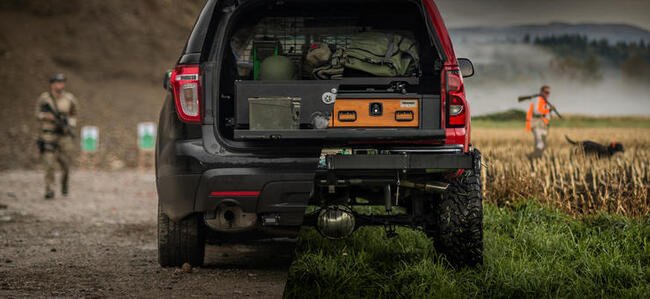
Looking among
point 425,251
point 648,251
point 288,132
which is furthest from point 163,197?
point 648,251

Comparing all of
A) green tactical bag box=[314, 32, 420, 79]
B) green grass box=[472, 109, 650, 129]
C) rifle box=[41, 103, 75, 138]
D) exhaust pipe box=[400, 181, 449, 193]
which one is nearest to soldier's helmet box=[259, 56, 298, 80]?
green tactical bag box=[314, 32, 420, 79]

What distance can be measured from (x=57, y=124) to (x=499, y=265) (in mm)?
9583

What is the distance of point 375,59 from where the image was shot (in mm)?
5043

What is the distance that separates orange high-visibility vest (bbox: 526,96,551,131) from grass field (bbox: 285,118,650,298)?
16cm

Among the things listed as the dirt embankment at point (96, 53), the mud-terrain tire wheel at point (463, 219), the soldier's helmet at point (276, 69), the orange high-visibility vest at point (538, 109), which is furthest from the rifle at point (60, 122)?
the dirt embankment at point (96, 53)

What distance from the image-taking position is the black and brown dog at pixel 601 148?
8.98 metres

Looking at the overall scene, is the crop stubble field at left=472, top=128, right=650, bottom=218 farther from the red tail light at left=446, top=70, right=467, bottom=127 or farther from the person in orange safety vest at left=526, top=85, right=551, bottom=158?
the red tail light at left=446, top=70, right=467, bottom=127

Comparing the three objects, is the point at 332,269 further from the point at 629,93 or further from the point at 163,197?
the point at 629,93

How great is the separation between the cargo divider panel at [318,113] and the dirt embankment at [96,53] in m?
23.8

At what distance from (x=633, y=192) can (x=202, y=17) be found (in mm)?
4668

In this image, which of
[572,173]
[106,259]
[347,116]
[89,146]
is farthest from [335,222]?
[89,146]

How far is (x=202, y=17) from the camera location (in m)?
4.78

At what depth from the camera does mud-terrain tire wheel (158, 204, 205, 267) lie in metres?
5.48

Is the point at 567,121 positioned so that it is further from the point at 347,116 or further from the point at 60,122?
the point at 60,122
